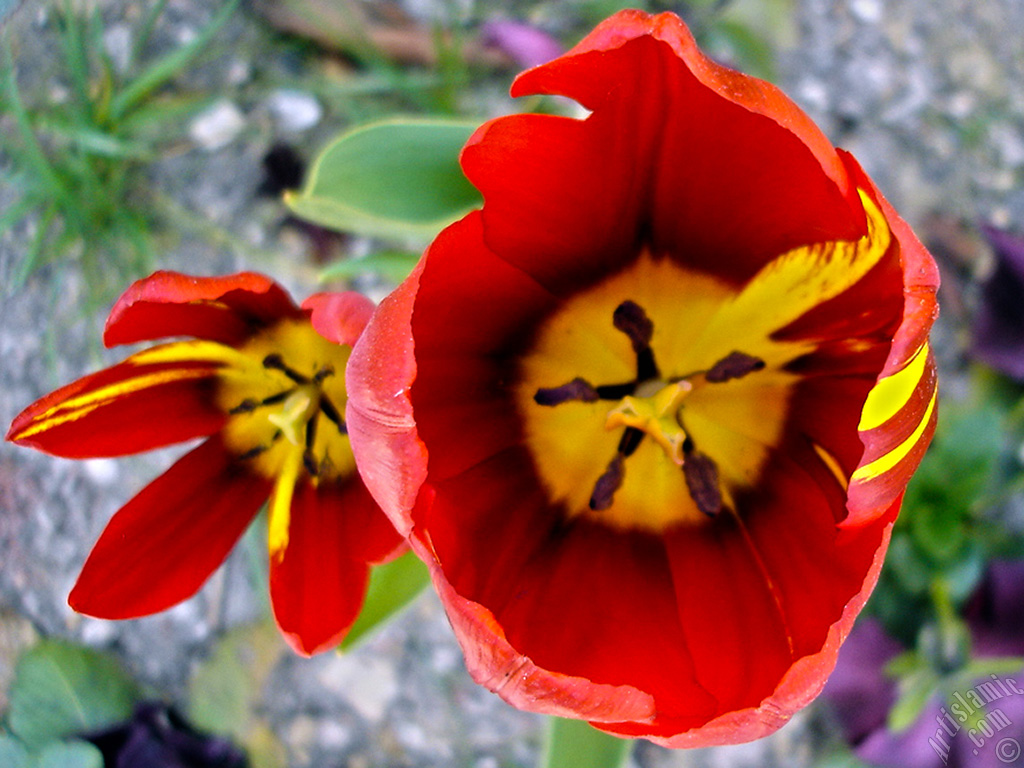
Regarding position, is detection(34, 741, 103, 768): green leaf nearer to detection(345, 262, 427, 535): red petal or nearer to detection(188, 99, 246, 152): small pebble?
detection(345, 262, 427, 535): red petal

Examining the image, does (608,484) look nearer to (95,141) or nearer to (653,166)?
(653,166)

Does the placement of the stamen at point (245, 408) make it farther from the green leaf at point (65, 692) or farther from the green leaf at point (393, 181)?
the green leaf at point (65, 692)

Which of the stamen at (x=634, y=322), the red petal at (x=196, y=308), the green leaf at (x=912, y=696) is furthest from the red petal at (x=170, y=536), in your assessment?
the green leaf at (x=912, y=696)

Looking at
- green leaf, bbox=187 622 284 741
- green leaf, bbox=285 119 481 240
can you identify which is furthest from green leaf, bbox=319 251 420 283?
green leaf, bbox=187 622 284 741

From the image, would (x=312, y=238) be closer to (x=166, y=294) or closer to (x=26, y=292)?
(x=26, y=292)

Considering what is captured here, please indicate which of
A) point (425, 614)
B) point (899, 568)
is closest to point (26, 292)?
point (425, 614)

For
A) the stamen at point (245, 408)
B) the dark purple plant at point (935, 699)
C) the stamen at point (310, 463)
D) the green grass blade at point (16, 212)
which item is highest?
the stamen at point (245, 408)
